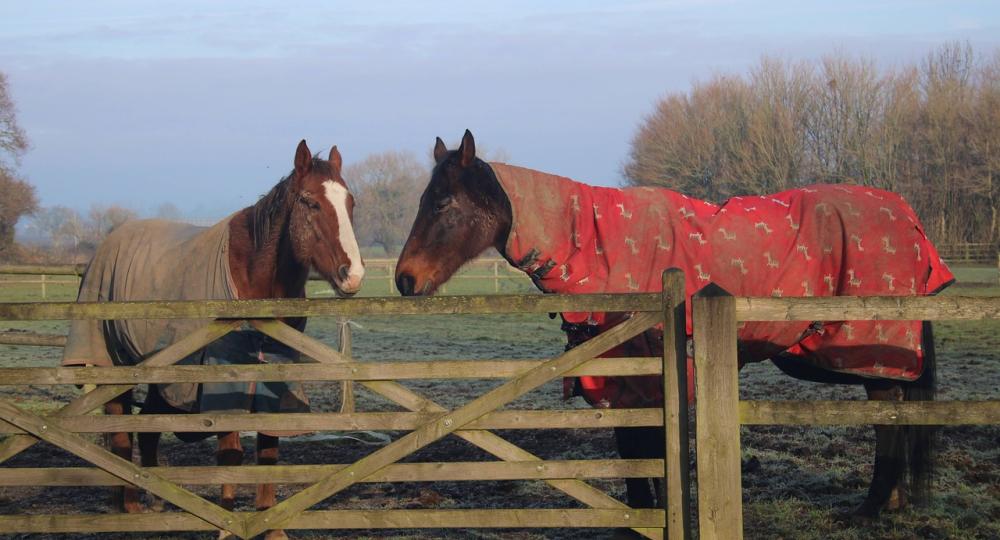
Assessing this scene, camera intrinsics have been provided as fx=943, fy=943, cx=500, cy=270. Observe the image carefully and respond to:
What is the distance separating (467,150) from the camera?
5008 millimetres

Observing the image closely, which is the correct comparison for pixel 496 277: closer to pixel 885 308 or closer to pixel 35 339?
pixel 35 339

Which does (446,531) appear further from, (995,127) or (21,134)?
(995,127)

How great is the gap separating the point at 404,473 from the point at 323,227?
1767mm

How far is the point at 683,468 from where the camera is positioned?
383cm

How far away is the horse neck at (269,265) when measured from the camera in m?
5.30

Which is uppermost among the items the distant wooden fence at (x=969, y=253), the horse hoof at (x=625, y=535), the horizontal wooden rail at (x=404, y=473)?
the horizontal wooden rail at (x=404, y=473)

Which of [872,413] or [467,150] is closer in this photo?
[872,413]

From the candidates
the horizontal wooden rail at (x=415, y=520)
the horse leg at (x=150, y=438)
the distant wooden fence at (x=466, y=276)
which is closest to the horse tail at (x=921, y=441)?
the horizontal wooden rail at (x=415, y=520)

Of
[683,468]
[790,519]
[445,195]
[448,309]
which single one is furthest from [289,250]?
[790,519]

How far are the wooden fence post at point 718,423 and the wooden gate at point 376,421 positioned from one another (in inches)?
5.0

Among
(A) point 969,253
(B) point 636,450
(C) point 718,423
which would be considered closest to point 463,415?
(C) point 718,423

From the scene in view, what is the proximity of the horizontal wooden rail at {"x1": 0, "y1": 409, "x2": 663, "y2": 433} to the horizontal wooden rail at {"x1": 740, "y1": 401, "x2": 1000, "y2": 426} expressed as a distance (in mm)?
428

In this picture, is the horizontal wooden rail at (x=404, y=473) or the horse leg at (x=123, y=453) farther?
the horse leg at (x=123, y=453)

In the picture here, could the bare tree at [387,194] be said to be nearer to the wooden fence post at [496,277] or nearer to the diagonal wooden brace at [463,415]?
the wooden fence post at [496,277]
